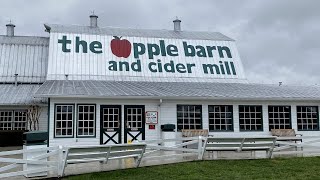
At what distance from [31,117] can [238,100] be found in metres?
10.2

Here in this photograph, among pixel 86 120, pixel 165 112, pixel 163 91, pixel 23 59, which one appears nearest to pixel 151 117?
pixel 165 112

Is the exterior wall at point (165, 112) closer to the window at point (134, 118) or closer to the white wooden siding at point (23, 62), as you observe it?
the window at point (134, 118)

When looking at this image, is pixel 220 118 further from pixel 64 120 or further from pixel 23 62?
pixel 23 62

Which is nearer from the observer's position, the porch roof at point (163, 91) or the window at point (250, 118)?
the porch roof at point (163, 91)

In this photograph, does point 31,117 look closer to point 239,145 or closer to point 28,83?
point 28,83

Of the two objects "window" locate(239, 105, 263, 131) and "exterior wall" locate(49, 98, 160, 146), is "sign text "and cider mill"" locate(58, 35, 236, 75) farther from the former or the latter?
"window" locate(239, 105, 263, 131)

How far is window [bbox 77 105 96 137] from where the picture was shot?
17.0 m

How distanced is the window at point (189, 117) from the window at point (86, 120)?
12.7 feet

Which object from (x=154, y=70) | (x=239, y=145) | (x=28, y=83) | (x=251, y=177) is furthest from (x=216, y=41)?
(x=251, y=177)

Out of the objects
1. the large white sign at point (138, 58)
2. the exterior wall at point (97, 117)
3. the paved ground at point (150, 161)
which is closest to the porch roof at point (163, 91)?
the exterior wall at point (97, 117)

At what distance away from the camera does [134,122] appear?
1778 cm

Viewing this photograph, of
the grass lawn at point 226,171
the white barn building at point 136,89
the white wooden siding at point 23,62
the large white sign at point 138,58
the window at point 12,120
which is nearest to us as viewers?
the grass lawn at point 226,171

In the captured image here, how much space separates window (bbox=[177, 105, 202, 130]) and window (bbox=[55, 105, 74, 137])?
15.7 feet

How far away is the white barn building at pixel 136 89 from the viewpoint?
17.2 m
